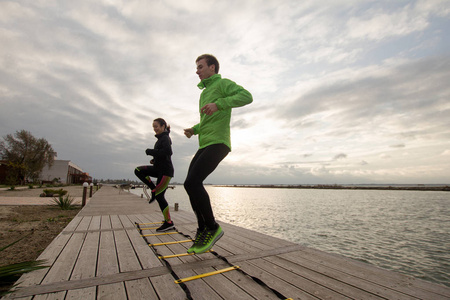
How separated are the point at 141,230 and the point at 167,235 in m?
0.67

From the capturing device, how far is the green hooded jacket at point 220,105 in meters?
2.49

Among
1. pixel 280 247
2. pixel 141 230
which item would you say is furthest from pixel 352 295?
pixel 141 230

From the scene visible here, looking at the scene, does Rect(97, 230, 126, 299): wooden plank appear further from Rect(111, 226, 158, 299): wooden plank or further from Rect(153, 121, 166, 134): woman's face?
Rect(153, 121, 166, 134): woman's face

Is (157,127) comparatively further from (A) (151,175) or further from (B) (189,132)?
(B) (189,132)

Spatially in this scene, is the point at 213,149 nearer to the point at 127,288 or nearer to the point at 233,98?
the point at 233,98

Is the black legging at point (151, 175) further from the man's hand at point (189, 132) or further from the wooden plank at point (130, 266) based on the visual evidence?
the man's hand at point (189, 132)

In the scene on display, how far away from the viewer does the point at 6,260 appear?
3.47 m

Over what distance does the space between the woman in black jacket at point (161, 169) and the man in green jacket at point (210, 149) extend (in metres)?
1.64

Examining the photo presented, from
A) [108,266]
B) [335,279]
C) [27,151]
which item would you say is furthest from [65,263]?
[27,151]

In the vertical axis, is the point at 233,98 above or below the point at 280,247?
above

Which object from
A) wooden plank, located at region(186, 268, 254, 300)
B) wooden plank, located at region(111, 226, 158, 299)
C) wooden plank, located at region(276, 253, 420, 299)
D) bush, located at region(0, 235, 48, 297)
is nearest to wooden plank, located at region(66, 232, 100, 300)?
wooden plank, located at region(111, 226, 158, 299)

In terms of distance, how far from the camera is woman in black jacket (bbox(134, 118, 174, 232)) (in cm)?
426

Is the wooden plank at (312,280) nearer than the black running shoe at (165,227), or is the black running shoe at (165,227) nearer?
the wooden plank at (312,280)

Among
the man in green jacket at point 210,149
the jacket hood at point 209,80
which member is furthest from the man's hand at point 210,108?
the jacket hood at point 209,80
